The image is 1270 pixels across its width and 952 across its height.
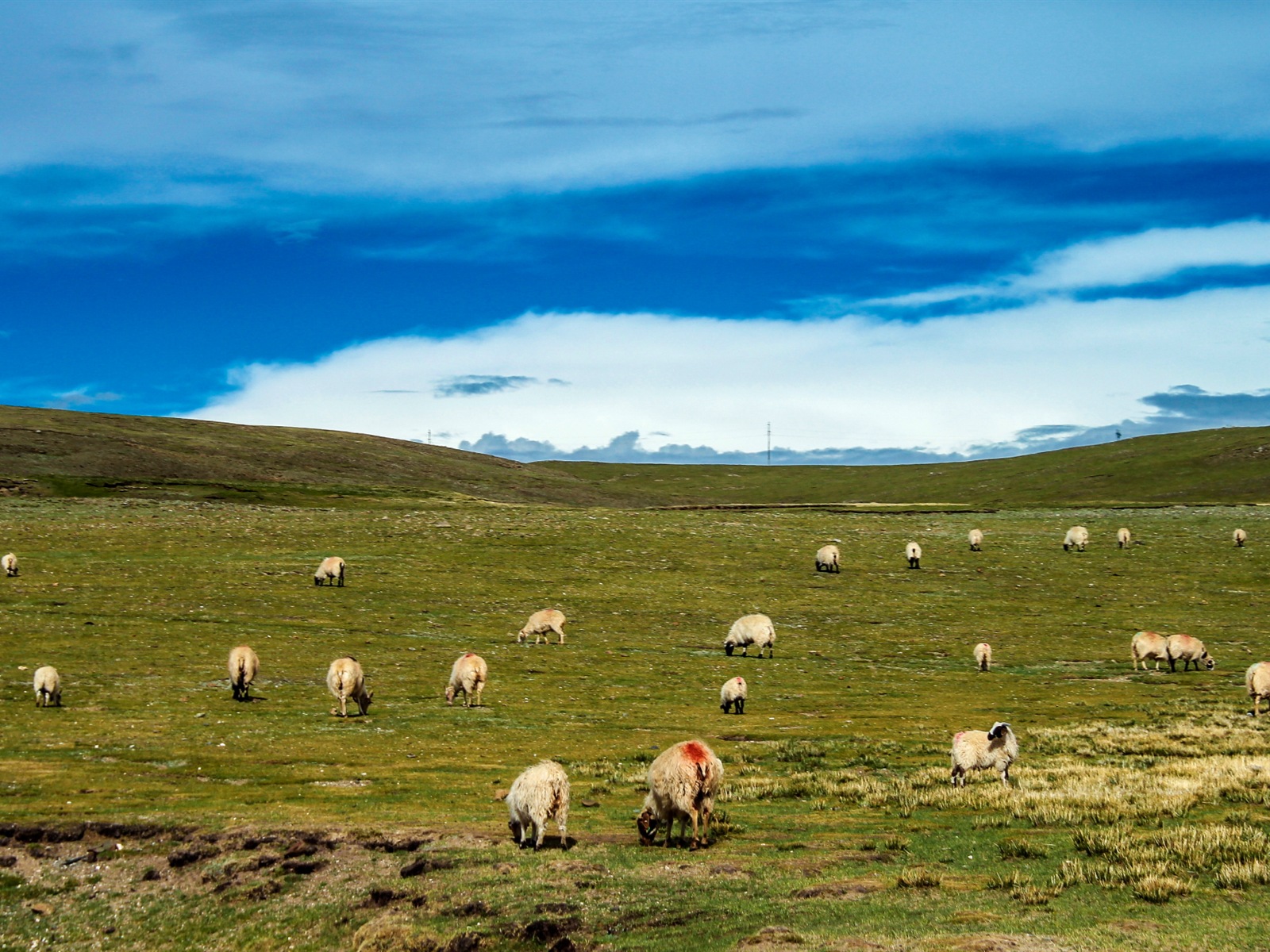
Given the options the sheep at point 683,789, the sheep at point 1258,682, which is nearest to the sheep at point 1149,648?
the sheep at point 1258,682

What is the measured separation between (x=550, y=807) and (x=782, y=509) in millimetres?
101857

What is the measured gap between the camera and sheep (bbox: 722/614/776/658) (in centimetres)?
4788

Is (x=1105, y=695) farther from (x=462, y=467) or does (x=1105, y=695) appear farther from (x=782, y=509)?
(x=462, y=467)

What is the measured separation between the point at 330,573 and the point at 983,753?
42.4 meters

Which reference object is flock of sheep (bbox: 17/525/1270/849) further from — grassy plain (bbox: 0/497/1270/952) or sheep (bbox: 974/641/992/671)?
grassy plain (bbox: 0/497/1270/952)

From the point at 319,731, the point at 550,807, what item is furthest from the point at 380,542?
the point at 550,807

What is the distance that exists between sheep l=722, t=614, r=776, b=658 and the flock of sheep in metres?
0.04

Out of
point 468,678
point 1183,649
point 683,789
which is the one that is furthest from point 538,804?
point 1183,649

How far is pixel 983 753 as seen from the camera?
24234 mm

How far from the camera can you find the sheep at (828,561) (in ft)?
224

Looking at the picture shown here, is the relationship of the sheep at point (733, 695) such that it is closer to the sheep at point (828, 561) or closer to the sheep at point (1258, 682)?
the sheep at point (1258, 682)

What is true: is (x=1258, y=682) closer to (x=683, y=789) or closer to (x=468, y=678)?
(x=683, y=789)

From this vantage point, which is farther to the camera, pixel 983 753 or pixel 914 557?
pixel 914 557

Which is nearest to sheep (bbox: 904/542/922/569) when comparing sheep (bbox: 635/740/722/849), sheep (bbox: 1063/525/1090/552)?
sheep (bbox: 1063/525/1090/552)
